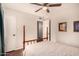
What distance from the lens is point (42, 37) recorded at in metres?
1.62

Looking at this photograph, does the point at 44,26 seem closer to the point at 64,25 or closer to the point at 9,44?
the point at 64,25

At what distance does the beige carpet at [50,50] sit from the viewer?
1526 millimetres

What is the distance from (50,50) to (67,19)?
0.53m

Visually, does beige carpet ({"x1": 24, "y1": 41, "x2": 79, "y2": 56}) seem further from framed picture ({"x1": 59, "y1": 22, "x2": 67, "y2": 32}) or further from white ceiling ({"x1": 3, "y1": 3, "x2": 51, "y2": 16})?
white ceiling ({"x1": 3, "y1": 3, "x2": 51, "y2": 16})

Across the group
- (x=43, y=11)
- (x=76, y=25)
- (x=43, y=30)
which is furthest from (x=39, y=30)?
(x=76, y=25)

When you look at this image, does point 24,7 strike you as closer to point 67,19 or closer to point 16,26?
point 16,26

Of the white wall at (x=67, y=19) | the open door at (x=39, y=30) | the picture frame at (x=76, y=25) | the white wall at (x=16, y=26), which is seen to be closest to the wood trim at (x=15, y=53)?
the white wall at (x=16, y=26)

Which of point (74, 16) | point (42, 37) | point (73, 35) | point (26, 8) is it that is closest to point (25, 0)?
→ point (26, 8)

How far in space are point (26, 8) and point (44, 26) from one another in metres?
0.39

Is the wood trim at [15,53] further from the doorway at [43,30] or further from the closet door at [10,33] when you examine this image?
the doorway at [43,30]

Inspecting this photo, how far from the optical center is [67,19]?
1.57m

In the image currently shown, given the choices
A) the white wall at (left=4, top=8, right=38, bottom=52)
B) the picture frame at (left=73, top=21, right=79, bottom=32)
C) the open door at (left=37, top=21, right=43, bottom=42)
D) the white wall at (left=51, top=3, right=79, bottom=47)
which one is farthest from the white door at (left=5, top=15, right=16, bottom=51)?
the picture frame at (left=73, top=21, right=79, bottom=32)

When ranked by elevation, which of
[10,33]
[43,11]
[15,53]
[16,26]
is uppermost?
[43,11]

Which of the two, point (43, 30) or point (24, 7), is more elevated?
point (24, 7)
